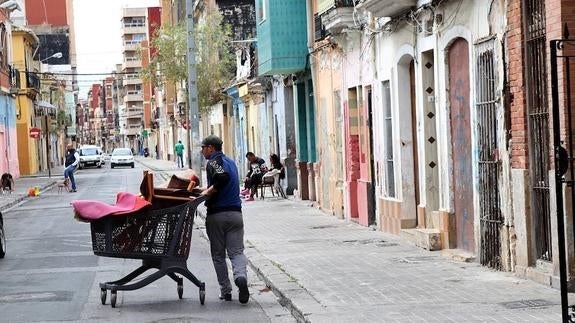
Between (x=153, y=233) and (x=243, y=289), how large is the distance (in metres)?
1.13

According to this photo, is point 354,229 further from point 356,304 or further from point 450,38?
point 356,304

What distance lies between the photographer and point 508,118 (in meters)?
12.6

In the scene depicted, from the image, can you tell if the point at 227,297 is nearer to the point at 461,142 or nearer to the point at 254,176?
the point at 461,142

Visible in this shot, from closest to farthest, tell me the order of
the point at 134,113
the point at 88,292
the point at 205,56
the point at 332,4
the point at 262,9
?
the point at 88,292, the point at 332,4, the point at 262,9, the point at 205,56, the point at 134,113

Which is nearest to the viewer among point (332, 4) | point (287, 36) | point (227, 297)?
point (227, 297)

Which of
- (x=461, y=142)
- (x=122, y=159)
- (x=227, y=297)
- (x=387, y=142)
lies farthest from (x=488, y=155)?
(x=122, y=159)

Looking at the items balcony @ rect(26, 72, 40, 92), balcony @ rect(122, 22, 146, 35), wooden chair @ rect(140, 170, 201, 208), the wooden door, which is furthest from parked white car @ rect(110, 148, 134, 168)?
balcony @ rect(122, 22, 146, 35)

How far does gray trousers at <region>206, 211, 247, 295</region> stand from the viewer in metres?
11.6

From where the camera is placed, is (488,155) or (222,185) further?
(488,155)

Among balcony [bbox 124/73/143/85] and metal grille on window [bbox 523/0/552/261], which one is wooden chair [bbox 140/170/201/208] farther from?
balcony [bbox 124/73/143/85]

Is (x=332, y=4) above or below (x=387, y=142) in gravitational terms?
above

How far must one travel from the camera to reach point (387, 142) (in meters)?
19.4

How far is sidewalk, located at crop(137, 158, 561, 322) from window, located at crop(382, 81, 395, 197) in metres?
0.86

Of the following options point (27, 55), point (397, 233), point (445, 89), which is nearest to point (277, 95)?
point (397, 233)
